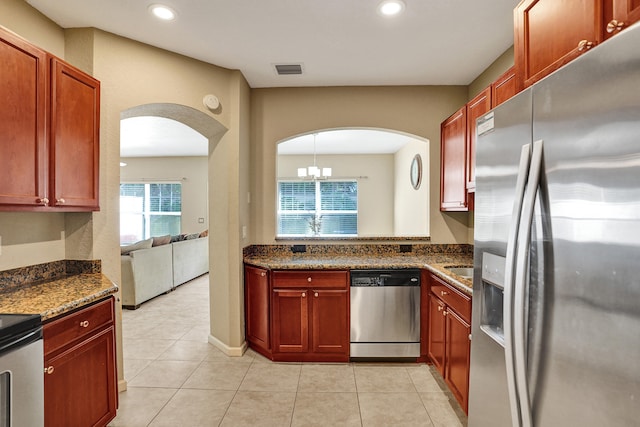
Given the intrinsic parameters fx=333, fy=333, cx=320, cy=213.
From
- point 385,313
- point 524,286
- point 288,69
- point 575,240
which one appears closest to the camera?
point 575,240

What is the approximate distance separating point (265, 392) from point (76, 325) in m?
1.40

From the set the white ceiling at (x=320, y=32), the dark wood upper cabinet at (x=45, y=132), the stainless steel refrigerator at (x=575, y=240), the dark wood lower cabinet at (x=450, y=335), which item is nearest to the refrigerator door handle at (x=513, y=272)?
the stainless steel refrigerator at (x=575, y=240)

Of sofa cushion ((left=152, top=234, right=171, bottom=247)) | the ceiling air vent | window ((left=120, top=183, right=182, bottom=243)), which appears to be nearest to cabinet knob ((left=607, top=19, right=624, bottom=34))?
the ceiling air vent

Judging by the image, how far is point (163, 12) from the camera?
219 centimetres

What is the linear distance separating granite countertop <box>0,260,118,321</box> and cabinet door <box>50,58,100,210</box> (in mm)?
487

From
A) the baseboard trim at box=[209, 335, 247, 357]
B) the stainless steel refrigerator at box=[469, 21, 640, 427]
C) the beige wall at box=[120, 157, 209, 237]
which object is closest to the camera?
the stainless steel refrigerator at box=[469, 21, 640, 427]

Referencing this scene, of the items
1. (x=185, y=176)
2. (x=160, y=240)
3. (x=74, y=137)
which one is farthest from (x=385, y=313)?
(x=185, y=176)

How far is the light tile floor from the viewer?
7.23ft

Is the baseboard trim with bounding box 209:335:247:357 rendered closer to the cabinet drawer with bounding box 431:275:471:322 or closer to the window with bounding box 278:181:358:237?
the cabinet drawer with bounding box 431:275:471:322

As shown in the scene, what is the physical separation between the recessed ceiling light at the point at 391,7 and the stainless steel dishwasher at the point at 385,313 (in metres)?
1.97

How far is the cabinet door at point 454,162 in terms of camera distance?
289 centimetres

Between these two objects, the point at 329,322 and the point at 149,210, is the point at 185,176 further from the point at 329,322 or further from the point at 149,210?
the point at 329,322

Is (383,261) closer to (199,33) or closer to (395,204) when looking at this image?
(199,33)

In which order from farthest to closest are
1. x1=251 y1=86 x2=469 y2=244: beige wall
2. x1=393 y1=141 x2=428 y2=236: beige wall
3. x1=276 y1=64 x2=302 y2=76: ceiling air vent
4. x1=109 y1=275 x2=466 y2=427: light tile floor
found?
x1=393 y1=141 x2=428 y2=236: beige wall < x1=251 y1=86 x2=469 y2=244: beige wall < x1=276 y1=64 x2=302 y2=76: ceiling air vent < x1=109 y1=275 x2=466 y2=427: light tile floor
